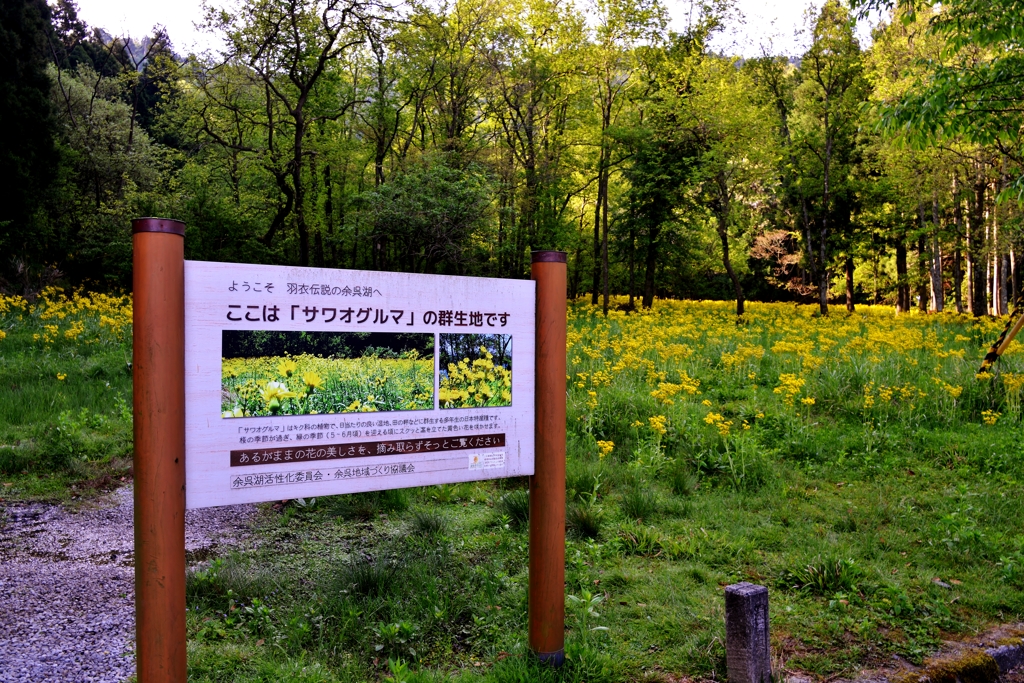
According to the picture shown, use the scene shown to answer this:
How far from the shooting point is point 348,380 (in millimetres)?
2781

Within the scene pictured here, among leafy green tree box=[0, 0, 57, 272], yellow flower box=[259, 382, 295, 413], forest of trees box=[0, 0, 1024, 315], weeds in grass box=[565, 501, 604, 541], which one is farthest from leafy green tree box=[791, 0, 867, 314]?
leafy green tree box=[0, 0, 57, 272]

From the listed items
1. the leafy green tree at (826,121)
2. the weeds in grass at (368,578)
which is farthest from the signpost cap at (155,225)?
the leafy green tree at (826,121)

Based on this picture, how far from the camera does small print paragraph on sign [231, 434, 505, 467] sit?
101 inches

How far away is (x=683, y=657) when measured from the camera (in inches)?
143

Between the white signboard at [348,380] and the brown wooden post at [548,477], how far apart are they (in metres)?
0.07

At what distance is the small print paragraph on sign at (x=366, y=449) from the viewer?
8.43ft

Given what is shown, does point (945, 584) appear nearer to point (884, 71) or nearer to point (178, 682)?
point (178, 682)

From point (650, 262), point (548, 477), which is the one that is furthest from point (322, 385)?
point (650, 262)

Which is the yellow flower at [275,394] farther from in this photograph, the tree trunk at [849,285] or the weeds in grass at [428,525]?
the tree trunk at [849,285]

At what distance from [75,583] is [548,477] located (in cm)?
360

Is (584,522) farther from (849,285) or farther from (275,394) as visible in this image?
(849,285)

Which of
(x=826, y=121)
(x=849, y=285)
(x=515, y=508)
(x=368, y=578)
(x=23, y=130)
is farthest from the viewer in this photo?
(x=849, y=285)

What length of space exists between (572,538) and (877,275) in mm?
36612

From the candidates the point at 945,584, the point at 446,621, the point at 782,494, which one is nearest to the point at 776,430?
the point at 782,494
